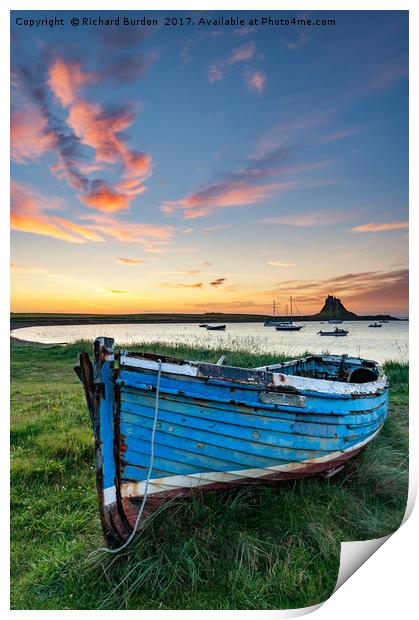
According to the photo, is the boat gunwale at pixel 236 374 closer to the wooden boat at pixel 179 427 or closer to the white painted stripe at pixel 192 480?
the wooden boat at pixel 179 427

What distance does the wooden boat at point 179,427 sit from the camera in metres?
2.75

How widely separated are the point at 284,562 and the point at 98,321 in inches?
122

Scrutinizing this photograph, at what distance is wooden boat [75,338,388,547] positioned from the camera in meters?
2.75

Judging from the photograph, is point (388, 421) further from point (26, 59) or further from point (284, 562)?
point (26, 59)

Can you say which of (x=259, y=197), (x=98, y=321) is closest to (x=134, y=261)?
(x=98, y=321)

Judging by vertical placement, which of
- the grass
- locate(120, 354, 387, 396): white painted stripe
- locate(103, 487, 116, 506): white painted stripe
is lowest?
the grass

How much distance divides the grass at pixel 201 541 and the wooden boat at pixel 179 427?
0.18 meters

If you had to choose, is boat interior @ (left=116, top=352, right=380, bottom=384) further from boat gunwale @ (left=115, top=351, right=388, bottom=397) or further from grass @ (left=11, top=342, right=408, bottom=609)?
grass @ (left=11, top=342, right=408, bottom=609)

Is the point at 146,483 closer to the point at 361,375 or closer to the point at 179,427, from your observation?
the point at 179,427

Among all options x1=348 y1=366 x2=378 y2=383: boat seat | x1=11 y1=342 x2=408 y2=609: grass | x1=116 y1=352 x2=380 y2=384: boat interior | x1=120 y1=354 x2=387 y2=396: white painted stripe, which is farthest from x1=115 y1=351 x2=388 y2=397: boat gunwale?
x1=348 y1=366 x2=378 y2=383: boat seat

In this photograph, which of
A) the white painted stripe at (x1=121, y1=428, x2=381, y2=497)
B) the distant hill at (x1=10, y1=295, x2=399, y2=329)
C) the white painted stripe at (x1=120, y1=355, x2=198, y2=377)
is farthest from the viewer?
the distant hill at (x1=10, y1=295, x2=399, y2=329)
